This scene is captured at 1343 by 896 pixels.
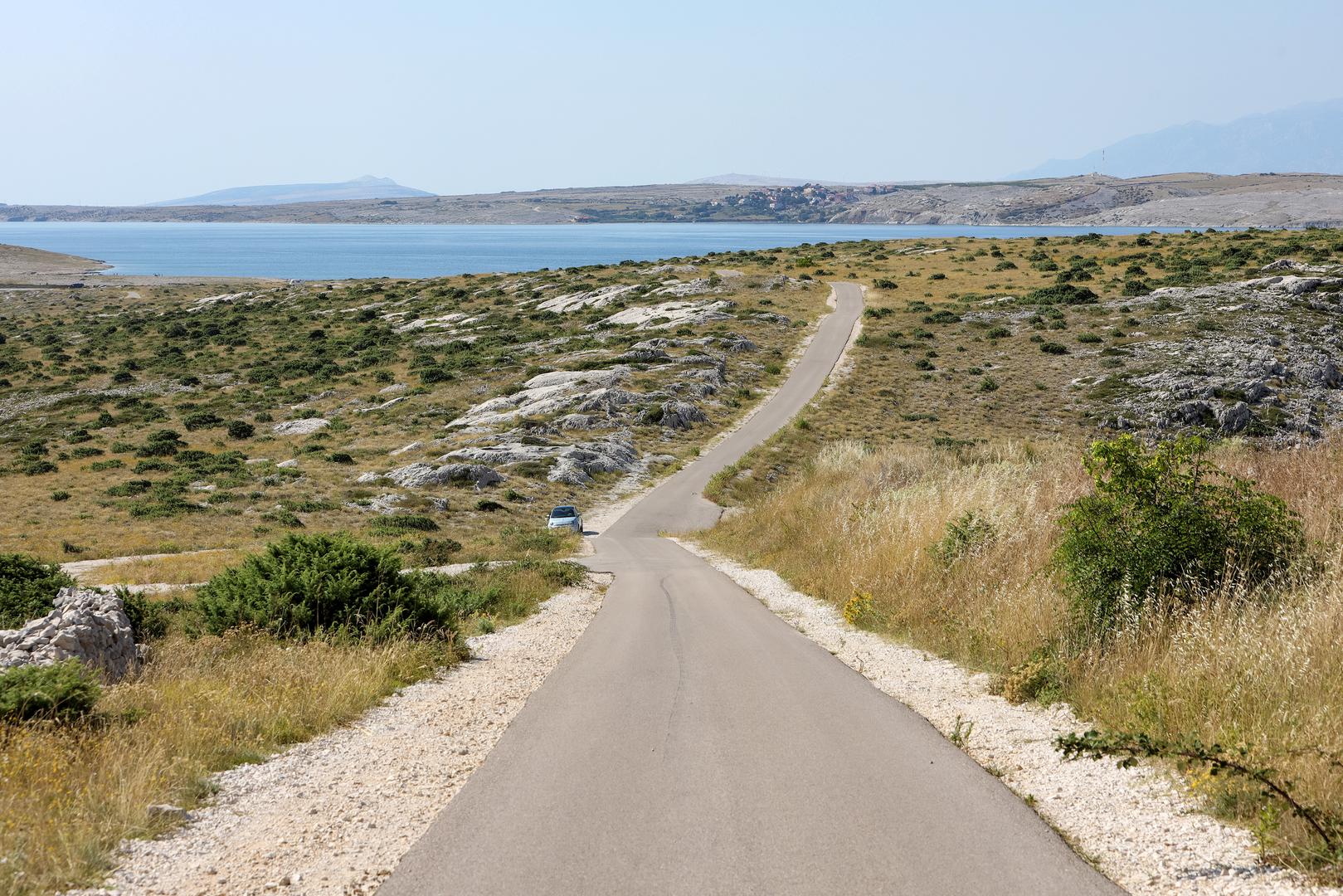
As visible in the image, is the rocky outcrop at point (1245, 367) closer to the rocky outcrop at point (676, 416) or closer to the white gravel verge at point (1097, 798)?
the rocky outcrop at point (676, 416)

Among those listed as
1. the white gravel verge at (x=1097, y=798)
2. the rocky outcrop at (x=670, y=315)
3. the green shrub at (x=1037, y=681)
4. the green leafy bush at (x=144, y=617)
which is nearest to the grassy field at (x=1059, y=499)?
the green shrub at (x=1037, y=681)

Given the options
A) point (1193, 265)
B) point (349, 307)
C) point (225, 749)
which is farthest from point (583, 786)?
point (349, 307)

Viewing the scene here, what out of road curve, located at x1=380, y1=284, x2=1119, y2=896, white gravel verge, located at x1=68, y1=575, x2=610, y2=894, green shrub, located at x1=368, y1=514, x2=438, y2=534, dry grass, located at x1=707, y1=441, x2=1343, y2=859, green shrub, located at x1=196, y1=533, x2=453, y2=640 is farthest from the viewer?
green shrub, located at x1=368, y1=514, x2=438, y2=534

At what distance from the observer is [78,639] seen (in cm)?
1053

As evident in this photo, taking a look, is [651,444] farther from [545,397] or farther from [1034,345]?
[1034,345]

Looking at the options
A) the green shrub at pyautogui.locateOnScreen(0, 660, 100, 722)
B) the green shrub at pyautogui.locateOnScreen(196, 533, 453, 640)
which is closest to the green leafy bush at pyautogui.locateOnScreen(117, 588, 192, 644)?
the green shrub at pyautogui.locateOnScreen(196, 533, 453, 640)

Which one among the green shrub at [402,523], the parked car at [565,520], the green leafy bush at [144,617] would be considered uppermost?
the green leafy bush at [144,617]

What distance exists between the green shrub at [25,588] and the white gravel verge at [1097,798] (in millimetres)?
13285

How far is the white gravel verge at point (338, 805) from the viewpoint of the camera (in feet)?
19.2

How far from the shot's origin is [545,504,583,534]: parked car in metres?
38.8

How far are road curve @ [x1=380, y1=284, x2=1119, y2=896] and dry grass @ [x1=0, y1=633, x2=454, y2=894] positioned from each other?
2.09 meters

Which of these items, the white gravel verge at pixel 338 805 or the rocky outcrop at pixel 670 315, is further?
the rocky outcrop at pixel 670 315

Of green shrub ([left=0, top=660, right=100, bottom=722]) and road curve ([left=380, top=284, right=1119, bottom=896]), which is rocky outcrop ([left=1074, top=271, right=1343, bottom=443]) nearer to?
road curve ([left=380, top=284, right=1119, bottom=896])

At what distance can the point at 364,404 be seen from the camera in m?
68.7
